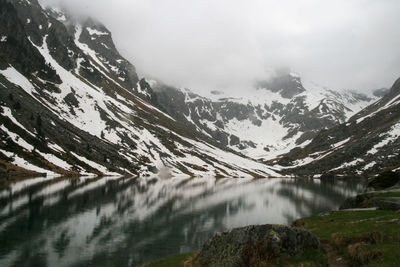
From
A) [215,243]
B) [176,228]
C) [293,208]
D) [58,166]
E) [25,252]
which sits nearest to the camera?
[215,243]

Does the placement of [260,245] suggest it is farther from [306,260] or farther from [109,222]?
[109,222]

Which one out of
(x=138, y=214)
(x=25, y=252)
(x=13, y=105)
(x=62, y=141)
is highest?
(x=13, y=105)

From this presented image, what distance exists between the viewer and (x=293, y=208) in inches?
3241

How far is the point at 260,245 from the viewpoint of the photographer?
17844 millimetres

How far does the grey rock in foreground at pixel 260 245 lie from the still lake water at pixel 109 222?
18614 millimetres

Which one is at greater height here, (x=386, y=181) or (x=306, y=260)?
(x=386, y=181)

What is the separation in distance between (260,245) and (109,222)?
42.7 metres

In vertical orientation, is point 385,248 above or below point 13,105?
below

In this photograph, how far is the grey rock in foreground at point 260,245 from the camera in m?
17.6

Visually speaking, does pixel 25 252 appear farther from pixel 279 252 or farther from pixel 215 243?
pixel 279 252

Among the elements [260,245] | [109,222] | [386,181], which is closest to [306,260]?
[260,245]

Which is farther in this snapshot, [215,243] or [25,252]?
[25,252]

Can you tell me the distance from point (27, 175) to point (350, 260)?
119 m

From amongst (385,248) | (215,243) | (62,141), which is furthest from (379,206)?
(62,141)
